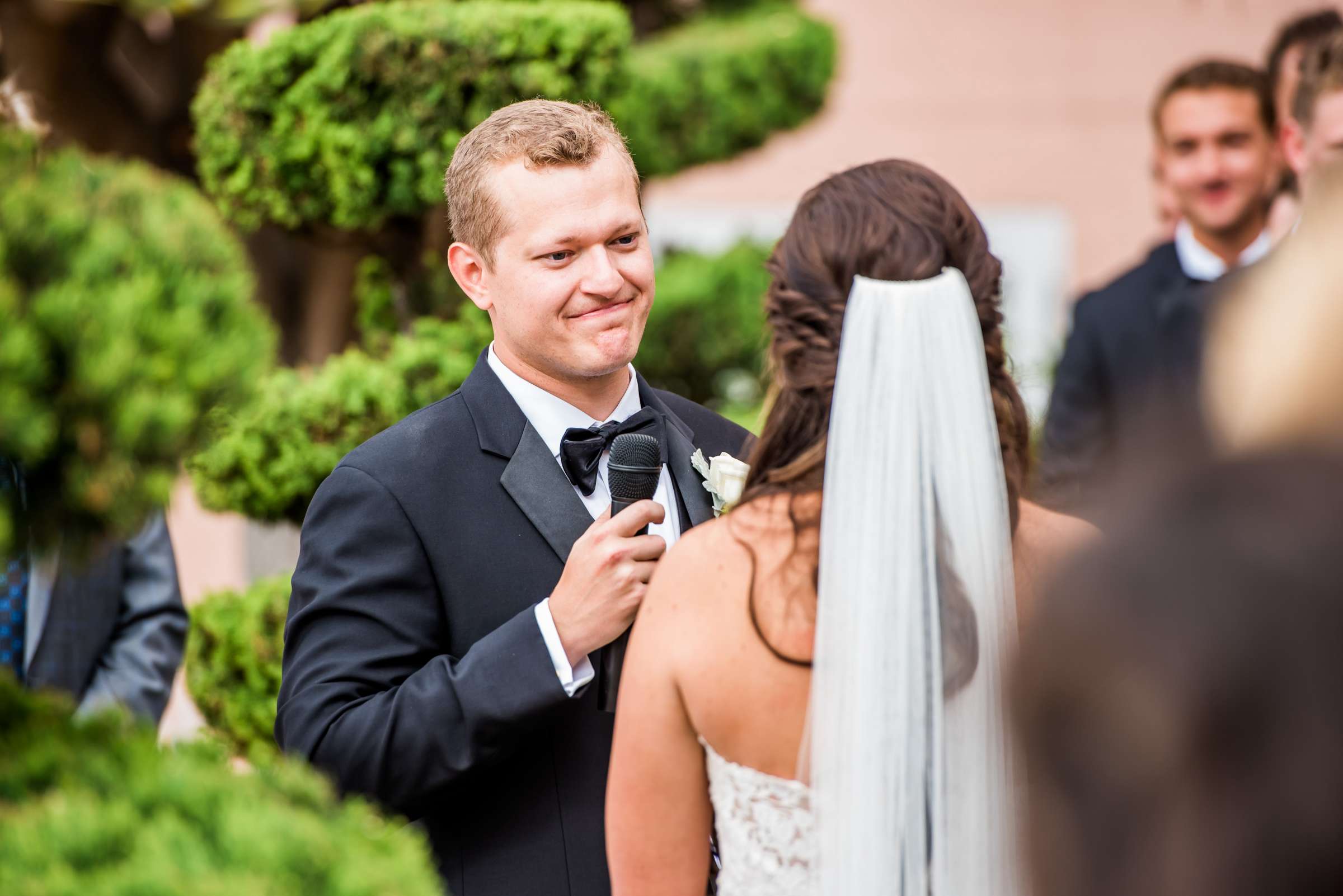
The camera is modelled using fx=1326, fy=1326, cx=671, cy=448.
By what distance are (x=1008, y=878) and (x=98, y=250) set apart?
1.44 m

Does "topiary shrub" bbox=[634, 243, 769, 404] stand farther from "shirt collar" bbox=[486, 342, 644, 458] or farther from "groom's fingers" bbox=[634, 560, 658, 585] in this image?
"groom's fingers" bbox=[634, 560, 658, 585]

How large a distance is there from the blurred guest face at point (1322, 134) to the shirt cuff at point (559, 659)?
2.26 meters

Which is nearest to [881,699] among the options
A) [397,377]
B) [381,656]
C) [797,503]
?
[797,503]

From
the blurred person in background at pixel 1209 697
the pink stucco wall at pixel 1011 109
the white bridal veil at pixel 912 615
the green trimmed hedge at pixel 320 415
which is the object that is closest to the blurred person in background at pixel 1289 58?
the green trimmed hedge at pixel 320 415

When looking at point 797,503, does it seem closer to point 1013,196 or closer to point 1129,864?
point 1129,864

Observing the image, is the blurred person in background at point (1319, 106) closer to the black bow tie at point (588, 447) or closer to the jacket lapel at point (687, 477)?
the jacket lapel at point (687, 477)

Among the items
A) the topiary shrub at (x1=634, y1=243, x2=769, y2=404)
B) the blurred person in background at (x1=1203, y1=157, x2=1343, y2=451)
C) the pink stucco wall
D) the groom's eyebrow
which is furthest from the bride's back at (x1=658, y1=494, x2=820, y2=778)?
the pink stucco wall

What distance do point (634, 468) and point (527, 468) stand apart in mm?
326

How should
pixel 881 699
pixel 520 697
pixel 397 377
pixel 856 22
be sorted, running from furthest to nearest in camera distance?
pixel 856 22
pixel 397 377
pixel 520 697
pixel 881 699

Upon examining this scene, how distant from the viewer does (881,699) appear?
181cm

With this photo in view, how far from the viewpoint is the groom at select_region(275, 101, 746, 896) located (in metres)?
2.22

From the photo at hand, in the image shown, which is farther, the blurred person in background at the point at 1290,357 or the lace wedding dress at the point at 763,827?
the lace wedding dress at the point at 763,827

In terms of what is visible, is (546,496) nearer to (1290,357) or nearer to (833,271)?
(833,271)

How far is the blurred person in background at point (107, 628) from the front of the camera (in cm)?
345
